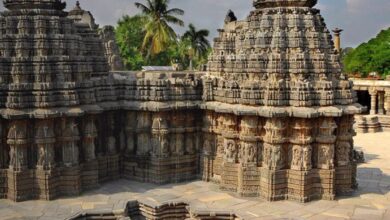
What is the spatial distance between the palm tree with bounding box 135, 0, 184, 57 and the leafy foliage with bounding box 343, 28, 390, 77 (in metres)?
17.1

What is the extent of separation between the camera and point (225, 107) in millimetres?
13188

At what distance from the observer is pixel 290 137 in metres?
12.6

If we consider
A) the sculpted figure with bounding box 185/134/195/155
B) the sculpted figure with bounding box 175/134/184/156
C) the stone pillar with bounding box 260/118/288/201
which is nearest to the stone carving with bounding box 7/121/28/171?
the sculpted figure with bounding box 175/134/184/156

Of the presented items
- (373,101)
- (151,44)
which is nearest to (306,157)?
(373,101)

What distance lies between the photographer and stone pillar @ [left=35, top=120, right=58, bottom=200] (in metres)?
12.4

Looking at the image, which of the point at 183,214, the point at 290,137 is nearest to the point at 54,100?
the point at 183,214

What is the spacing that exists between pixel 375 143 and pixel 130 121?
15.8 meters

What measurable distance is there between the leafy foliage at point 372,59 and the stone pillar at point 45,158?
115ft

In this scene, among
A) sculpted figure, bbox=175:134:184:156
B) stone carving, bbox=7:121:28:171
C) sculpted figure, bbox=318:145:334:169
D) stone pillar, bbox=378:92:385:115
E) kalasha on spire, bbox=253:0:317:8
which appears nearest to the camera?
stone carving, bbox=7:121:28:171

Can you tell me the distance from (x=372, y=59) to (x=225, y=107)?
33069 millimetres

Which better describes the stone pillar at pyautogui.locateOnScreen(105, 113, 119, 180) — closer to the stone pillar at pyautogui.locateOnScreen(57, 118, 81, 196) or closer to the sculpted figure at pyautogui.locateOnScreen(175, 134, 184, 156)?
the stone pillar at pyautogui.locateOnScreen(57, 118, 81, 196)

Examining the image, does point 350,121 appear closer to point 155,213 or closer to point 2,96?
point 155,213

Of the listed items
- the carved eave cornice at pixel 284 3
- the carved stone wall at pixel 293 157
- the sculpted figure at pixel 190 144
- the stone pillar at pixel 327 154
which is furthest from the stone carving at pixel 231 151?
the carved eave cornice at pixel 284 3

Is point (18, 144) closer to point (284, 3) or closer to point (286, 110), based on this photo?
point (286, 110)
